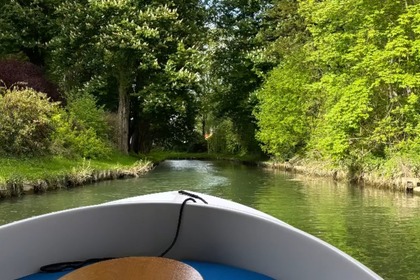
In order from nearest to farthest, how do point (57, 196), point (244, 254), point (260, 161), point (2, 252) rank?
point (2, 252)
point (244, 254)
point (57, 196)
point (260, 161)

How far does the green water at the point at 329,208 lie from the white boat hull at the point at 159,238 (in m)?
3.22

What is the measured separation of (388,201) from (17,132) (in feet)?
31.3

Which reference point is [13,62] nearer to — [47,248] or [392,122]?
[392,122]

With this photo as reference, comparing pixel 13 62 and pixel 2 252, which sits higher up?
pixel 13 62

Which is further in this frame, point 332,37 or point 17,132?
point 332,37

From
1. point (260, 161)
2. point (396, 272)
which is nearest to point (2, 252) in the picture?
point (396, 272)

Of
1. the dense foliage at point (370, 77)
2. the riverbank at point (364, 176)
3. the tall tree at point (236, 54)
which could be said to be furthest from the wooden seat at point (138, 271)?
the tall tree at point (236, 54)

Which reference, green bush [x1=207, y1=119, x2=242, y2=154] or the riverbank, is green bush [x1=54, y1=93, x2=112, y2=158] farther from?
green bush [x1=207, y1=119, x2=242, y2=154]

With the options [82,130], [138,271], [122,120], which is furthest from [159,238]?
[122,120]

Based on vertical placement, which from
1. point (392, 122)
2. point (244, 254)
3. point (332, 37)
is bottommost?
point (244, 254)

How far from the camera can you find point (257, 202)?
10789 mm

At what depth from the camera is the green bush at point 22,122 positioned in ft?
45.4

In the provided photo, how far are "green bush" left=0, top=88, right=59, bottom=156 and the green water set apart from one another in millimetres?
2281

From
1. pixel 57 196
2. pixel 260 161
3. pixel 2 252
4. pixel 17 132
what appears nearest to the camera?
pixel 2 252
